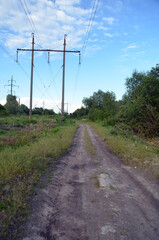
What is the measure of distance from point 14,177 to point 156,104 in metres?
12.3

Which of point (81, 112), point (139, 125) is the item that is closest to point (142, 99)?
point (139, 125)

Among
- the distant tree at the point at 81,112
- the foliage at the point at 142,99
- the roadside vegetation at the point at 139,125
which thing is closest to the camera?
the roadside vegetation at the point at 139,125

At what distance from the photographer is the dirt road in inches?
129

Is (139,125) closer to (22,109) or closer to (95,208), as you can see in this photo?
(95,208)

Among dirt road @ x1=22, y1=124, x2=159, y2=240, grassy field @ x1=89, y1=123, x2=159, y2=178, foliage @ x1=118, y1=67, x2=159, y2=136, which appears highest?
foliage @ x1=118, y1=67, x2=159, y2=136

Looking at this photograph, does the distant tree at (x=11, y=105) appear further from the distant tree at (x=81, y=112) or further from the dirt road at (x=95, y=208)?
the dirt road at (x=95, y=208)

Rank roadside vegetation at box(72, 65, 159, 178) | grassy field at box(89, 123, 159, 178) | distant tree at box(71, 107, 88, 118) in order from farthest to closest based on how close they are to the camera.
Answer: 1. distant tree at box(71, 107, 88, 118)
2. roadside vegetation at box(72, 65, 159, 178)
3. grassy field at box(89, 123, 159, 178)

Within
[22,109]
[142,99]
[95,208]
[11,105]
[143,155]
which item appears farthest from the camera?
[22,109]

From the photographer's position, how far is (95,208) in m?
4.18

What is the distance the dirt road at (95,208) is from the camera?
10.8ft

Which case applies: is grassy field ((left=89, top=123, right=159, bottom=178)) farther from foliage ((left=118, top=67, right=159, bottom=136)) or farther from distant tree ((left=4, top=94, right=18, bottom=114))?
distant tree ((left=4, top=94, right=18, bottom=114))

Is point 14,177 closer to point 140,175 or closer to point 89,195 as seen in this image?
point 89,195

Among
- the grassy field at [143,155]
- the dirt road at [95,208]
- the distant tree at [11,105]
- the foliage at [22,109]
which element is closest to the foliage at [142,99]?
the grassy field at [143,155]

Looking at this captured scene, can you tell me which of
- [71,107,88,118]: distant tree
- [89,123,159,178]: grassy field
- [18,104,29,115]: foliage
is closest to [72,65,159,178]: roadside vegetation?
[89,123,159,178]: grassy field
